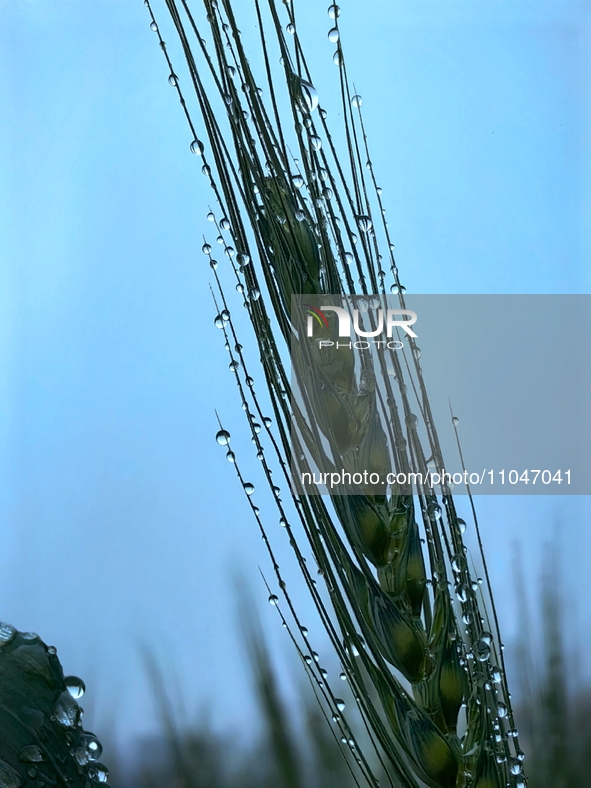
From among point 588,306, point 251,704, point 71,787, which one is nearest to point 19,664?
point 71,787

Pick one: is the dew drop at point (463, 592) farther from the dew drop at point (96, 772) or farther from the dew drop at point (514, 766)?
the dew drop at point (96, 772)

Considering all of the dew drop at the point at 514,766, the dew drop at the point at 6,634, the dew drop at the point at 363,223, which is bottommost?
the dew drop at the point at 514,766

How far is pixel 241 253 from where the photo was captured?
1.10 feet

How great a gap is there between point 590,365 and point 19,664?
689mm

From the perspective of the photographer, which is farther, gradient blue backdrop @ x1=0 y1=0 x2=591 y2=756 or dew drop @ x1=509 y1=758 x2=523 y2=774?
gradient blue backdrop @ x1=0 y1=0 x2=591 y2=756

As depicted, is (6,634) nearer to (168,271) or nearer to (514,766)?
(514,766)

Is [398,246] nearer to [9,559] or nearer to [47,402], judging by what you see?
[47,402]

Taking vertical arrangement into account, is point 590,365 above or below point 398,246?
below

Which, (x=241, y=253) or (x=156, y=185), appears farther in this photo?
(x=156, y=185)

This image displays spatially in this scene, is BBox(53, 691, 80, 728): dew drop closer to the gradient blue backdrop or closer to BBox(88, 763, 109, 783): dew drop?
BBox(88, 763, 109, 783): dew drop

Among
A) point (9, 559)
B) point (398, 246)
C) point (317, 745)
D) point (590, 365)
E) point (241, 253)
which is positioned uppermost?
point (398, 246)

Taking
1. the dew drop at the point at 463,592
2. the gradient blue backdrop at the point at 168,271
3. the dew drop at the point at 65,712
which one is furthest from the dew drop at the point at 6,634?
the gradient blue backdrop at the point at 168,271

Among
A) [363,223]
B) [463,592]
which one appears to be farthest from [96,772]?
[363,223]

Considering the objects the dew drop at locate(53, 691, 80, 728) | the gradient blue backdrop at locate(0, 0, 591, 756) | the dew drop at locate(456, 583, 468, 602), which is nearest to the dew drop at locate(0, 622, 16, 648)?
the dew drop at locate(53, 691, 80, 728)
